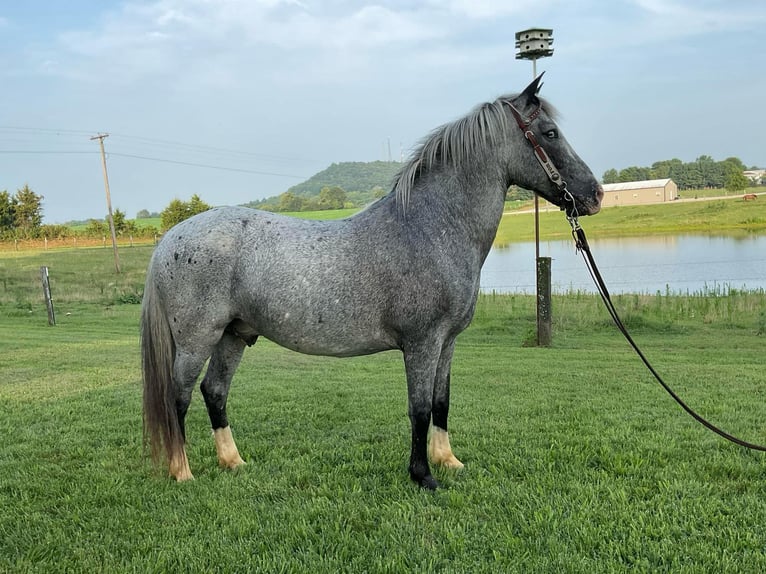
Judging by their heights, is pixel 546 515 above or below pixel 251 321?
below

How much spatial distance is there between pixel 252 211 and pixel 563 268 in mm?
25182

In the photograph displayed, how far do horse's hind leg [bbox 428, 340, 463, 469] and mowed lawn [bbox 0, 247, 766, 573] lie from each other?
17 centimetres

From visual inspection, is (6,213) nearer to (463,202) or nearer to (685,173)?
(463,202)

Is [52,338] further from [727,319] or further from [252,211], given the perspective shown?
[727,319]

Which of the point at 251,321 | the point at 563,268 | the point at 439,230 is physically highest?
the point at 439,230

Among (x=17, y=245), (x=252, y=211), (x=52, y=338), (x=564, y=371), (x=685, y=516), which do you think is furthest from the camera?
(x=17, y=245)

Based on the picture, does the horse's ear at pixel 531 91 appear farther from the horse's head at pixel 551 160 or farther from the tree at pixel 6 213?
the tree at pixel 6 213

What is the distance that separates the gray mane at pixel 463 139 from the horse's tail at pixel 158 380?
166 cm

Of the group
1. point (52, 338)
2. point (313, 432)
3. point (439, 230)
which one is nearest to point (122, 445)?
point (313, 432)

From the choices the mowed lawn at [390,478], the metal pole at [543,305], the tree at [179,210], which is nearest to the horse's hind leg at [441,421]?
the mowed lawn at [390,478]

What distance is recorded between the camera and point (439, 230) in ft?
10.4

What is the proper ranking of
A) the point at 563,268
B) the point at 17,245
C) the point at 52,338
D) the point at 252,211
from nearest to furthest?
1. the point at 252,211
2. the point at 52,338
3. the point at 563,268
4. the point at 17,245

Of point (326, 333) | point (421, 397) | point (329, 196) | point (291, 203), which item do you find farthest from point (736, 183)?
point (326, 333)

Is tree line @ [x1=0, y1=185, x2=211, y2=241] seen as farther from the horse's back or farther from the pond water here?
the horse's back
